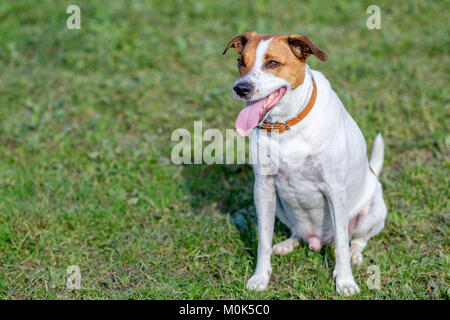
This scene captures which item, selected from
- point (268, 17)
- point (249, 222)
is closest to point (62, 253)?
point (249, 222)

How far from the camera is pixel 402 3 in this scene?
27.2 feet

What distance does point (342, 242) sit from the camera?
3.54 meters

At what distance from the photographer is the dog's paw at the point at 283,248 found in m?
4.03

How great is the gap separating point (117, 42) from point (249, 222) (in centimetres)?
415

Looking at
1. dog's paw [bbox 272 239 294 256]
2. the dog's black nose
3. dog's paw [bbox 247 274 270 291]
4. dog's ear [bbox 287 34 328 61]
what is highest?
dog's ear [bbox 287 34 328 61]

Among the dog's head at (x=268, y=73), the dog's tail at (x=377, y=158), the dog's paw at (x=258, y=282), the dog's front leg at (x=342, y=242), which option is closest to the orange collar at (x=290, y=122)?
the dog's head at (x=268, y=73)

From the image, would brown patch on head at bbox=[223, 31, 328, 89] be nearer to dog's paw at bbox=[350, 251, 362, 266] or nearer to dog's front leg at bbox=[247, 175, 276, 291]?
dog's front leg at bbox=[247, 175, 276, 291]

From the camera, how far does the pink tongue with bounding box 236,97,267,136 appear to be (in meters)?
3.21

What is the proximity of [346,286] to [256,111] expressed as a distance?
1.34 meters

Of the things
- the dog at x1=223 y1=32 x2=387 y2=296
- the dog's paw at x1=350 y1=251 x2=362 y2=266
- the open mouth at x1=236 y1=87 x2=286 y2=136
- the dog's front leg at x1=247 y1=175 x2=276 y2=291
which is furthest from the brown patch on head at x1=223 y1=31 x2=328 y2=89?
the dog's paw at x1=350 y1=251 x2=362 y2=266

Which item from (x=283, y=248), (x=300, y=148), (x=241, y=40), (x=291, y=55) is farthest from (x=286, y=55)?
(x=283, y=248)

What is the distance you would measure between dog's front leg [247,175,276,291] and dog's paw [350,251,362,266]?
64 centimetres

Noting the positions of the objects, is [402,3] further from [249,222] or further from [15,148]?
[15,148]

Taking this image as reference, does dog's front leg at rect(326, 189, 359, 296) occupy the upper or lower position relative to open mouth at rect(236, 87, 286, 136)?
lower
